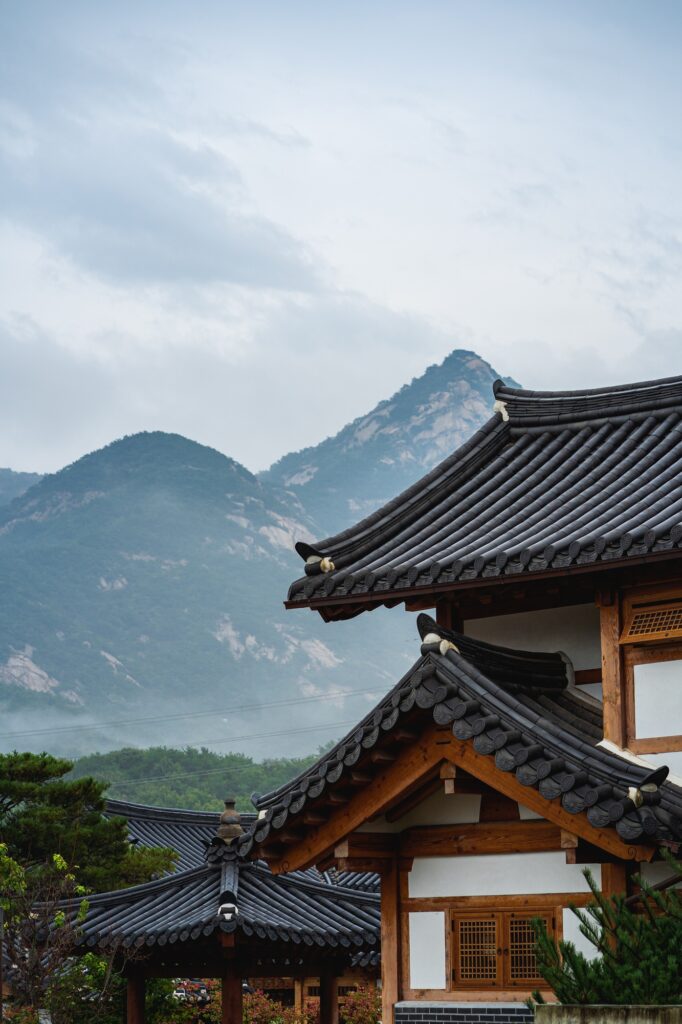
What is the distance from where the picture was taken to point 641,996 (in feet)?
30.9

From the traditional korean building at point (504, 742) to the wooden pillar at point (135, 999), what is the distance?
27.0 feet

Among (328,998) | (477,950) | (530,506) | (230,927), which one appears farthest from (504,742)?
(328,998)

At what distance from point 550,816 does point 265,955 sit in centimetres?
953

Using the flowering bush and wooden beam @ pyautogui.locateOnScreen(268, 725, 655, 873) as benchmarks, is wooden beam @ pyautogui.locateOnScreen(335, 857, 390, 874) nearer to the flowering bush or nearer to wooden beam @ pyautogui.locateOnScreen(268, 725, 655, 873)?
wooden beam @ pyautogui.locateOnScreen(268, 725, 655, 873)

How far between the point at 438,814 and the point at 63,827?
18532 mm

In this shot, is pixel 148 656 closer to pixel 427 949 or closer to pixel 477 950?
pixel 427 949

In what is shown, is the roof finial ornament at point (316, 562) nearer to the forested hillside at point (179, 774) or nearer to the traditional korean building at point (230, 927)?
the traditional korean building at point (230, 927)

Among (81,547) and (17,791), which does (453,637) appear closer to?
(17,791)

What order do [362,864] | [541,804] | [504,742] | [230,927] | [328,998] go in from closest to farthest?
[504,742] < [541,804] < [362,864] < [230,927] < [328,998]

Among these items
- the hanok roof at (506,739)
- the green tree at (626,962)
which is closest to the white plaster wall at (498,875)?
the hanok roof at (506,739)

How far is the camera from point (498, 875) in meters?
12.5

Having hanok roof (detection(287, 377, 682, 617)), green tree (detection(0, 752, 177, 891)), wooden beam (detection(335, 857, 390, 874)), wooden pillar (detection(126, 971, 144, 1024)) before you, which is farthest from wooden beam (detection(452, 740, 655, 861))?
green tree (detection(0, 752, 177, 891))

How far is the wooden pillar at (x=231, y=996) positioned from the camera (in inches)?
741

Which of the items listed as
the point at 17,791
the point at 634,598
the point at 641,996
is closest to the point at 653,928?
the point at 641,996
